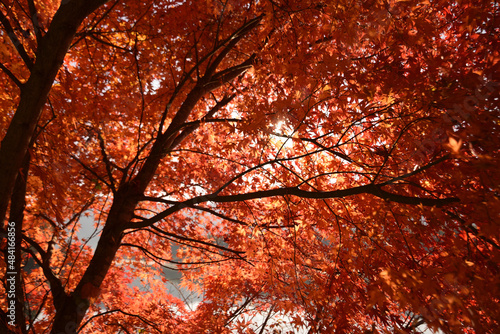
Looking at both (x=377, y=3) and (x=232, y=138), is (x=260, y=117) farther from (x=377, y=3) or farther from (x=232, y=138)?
(x=232, y=138)

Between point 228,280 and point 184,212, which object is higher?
point 184,212

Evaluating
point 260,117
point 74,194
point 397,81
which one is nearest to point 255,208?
point 260,117

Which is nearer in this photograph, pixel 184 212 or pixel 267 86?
pixel 267 86

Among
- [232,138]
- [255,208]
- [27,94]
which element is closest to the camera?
[27,94]

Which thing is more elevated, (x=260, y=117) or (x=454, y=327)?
(x=260, y=117)

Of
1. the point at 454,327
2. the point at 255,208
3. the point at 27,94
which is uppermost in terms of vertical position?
the point at 255,208

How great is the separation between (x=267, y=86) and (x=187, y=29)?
148 centimetres

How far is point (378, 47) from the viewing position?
317 centimetres

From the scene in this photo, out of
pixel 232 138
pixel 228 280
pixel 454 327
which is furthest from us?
pixel 228 280

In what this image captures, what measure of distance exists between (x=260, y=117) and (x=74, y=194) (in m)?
5.22

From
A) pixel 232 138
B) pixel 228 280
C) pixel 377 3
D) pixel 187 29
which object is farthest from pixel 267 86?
pixel 228 280

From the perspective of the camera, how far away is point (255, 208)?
5.25 m

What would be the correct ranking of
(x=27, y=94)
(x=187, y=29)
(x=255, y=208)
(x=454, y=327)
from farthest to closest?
(x=255, y=208)
(x=187, y=29)
(x=454, y=327)
(x=27, y=94)

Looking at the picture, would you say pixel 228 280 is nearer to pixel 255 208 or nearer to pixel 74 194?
pixel 255 208
